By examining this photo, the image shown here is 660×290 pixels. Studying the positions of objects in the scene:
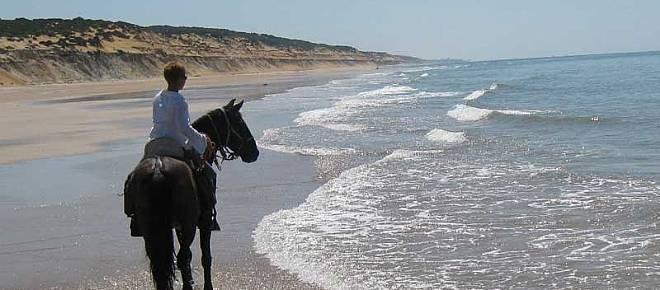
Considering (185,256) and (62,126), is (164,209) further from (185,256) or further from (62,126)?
(62,126)

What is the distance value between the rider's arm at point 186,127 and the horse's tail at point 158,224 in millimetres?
393

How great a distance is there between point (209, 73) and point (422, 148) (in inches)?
2989

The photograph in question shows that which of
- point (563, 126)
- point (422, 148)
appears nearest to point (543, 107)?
point (563, 126)

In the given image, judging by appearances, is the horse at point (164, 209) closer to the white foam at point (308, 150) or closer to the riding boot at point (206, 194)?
the riding boot at point (206, 194)

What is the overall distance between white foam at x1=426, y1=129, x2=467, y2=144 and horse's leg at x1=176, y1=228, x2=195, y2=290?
1280 centimetres

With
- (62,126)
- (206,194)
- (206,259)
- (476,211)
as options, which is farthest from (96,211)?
(62,126)

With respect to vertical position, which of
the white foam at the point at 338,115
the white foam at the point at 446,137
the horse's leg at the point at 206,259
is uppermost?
the horse's leg at the point at 206,259

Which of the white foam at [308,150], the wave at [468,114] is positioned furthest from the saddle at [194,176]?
the wave at [468,114]

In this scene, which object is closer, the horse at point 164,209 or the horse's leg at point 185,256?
the horse at point 164,209

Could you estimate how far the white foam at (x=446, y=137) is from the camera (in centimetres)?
1916

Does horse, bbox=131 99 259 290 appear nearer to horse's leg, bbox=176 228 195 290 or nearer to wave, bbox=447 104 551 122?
horse's leg, bbox=176 228 195 290

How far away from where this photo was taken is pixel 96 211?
36.4 ft

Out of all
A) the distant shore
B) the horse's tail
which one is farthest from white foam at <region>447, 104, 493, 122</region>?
the horse's tail

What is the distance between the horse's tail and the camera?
6090 mm
